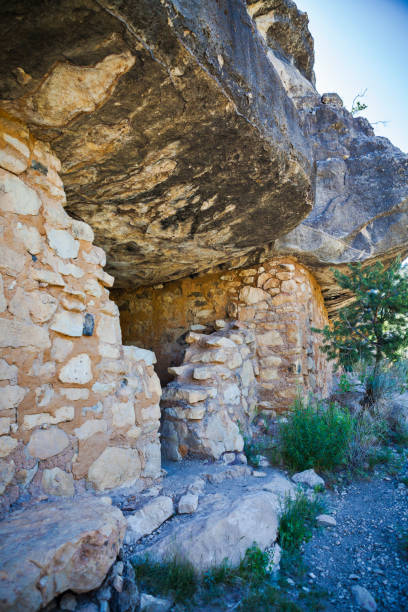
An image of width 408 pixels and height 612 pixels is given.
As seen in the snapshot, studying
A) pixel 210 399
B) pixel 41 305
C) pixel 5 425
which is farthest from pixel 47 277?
pixel 210 399

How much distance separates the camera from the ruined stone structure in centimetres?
132

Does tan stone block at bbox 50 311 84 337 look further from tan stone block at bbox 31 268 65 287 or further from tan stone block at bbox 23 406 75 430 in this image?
tan stone block at bbox 23 406 75 430

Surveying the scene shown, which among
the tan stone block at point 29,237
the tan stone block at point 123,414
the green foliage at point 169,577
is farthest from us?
the tan stone block at point 123,414

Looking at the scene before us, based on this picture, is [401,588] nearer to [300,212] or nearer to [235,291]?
[300,212]

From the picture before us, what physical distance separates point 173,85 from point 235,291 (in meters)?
2.72

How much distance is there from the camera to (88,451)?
69.6 inches

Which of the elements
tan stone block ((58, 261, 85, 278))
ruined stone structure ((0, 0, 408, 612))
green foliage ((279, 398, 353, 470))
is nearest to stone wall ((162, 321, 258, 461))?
ruined stone structure ((0, 0, 408, 612))

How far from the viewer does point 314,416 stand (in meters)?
2.94

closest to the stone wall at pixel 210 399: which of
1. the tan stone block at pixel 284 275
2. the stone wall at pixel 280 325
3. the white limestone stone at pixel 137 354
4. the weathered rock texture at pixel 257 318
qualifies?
the weathered rock texture at pixel 257 318

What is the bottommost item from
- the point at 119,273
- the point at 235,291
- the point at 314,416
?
the point at 314,416

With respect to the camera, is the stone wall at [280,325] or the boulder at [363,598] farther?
the stone wall at [280,325]

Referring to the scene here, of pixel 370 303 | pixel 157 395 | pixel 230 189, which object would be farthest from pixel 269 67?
pixel 370 303

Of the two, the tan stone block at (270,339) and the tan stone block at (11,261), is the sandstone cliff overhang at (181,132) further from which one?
the tan stone block at (270,339)

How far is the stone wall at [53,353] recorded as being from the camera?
4.93ft
